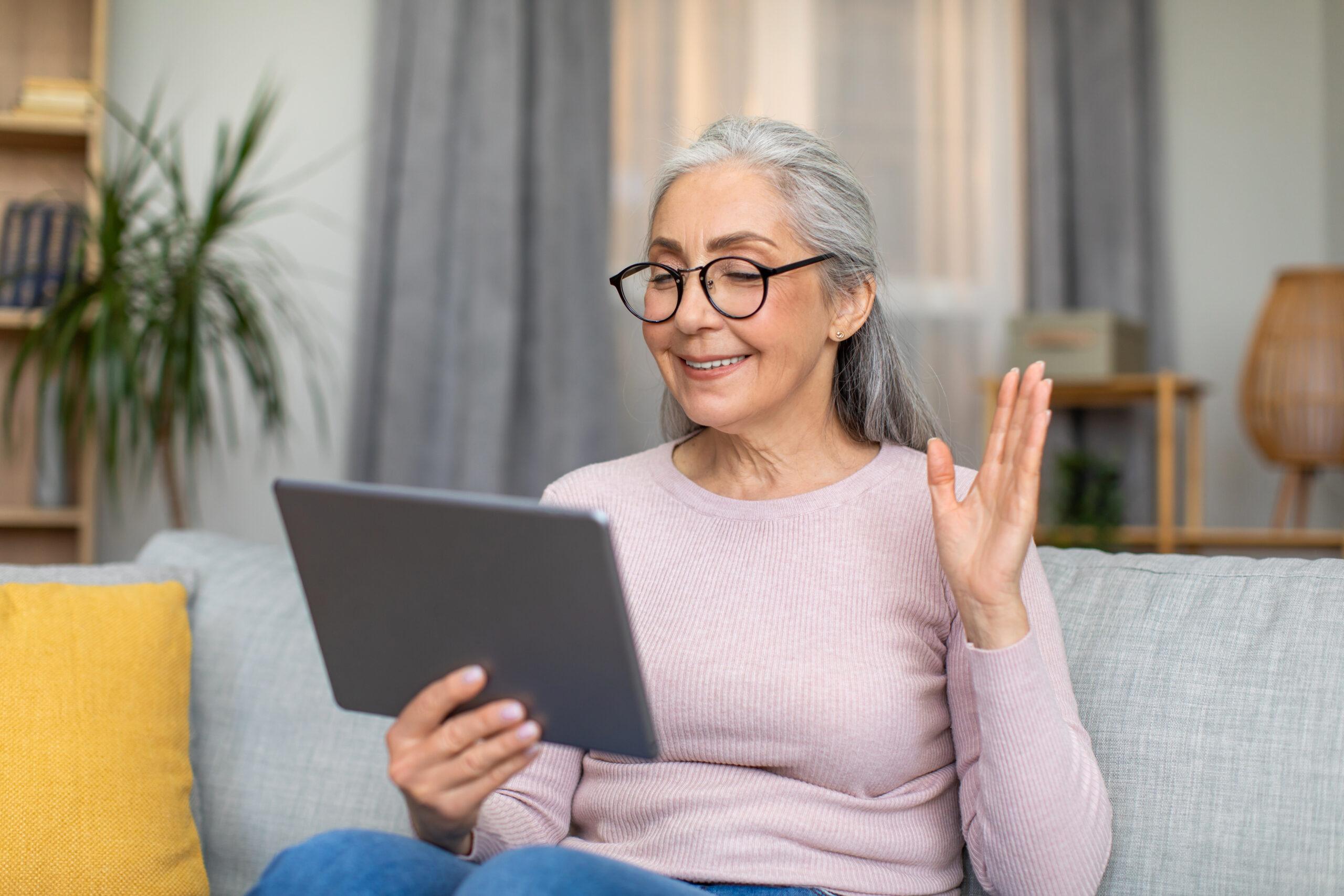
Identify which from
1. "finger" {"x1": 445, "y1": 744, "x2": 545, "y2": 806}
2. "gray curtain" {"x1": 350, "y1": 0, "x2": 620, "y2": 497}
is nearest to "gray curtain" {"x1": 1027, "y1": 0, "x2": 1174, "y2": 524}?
"gray curtain" {"x1": 350, "y1": 0, "x2": 620, "y2": 497}

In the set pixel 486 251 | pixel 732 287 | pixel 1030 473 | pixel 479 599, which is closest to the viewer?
pixel 479 599

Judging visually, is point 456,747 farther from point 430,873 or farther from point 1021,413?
point 1021,413

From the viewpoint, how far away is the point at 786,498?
4.26 feet

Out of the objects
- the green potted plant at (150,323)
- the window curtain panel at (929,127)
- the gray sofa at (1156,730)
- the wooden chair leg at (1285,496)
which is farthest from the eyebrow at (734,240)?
the wooden chair leg at (1285,496)

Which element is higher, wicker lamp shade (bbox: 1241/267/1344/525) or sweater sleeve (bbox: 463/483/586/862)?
wicker lamp shade (bbox: 1241/267/1344/525)

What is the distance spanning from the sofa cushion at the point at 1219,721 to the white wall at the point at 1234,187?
281 cm

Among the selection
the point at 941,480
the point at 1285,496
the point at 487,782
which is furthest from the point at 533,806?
the point at 1285,496

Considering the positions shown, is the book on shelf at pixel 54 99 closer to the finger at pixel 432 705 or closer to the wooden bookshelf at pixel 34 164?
the wooden bookshelf at pixel 34 164

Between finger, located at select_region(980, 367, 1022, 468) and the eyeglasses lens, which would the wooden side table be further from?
finger, located at select_region(980, 367, 1022, 468)

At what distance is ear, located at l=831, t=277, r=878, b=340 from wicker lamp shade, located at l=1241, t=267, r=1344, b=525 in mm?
2311

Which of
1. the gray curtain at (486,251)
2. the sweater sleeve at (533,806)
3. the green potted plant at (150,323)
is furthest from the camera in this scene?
the gray curtain at (486,251)

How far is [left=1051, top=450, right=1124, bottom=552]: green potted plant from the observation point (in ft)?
10.7

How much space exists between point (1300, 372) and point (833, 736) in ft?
8.55

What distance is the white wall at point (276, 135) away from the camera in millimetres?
3256
